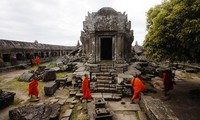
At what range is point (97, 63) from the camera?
10492 millimetres

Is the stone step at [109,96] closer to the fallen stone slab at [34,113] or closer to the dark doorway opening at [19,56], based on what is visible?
the fallen stone slab at [34,113]

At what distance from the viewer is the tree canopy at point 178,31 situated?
207 inches

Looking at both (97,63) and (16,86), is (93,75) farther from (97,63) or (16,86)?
(16,86)

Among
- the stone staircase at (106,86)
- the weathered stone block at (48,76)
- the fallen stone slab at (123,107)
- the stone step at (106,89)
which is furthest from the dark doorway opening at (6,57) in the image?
the fallen stone slab at (123,107)

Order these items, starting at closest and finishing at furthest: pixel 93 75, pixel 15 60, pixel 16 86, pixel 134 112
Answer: pixel 134 112
pixel 93 75
pixel 16 86
pixel 15 60

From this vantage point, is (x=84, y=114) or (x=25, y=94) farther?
(x=25, y=94)

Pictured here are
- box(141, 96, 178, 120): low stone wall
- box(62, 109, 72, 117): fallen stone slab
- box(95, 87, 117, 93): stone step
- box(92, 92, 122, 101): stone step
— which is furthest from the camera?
box(95, 87, 117, 93): stone step

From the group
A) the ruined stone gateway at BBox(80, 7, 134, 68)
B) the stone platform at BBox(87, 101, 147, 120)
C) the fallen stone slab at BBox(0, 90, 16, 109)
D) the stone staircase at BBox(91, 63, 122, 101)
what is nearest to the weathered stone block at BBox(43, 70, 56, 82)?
the ruined stone gateway at BBox(80, 7, 134, 68)

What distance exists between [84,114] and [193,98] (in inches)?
262

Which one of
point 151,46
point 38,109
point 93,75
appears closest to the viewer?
point 38,109

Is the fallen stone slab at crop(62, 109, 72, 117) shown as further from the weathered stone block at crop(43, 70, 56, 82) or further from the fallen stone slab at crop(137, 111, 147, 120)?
the weathered stone block at crop(43, 70, 56, 82)

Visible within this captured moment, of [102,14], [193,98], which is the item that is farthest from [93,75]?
[193,98]

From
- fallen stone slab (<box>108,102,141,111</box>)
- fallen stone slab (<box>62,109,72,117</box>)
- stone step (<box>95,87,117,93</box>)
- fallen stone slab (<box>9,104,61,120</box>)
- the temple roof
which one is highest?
the temple roof

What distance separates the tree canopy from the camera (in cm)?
525
